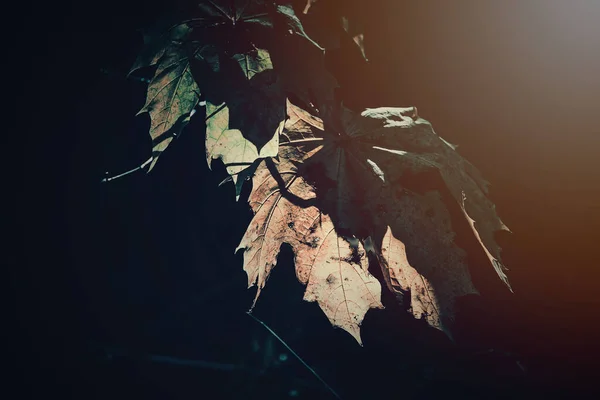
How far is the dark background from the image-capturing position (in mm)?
730

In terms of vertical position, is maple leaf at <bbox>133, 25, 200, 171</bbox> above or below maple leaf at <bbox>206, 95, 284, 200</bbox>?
above

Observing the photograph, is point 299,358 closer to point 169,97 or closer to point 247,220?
point 247,220

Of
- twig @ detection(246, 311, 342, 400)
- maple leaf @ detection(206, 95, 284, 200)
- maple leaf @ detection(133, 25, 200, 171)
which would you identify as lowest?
twig @ detection(246, 311, 342, 400)

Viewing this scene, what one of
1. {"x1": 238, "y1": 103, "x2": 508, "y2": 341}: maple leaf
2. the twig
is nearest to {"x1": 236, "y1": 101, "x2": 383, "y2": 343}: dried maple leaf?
{"x1": 238, "y1": 103, "x2": 508, "y2": 341}: maple leaf

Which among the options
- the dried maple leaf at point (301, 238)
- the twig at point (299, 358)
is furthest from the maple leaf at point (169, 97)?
the twig at point (299, 358)

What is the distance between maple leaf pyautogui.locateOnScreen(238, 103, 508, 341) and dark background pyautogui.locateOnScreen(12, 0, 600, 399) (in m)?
0.22

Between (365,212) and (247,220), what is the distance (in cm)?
43

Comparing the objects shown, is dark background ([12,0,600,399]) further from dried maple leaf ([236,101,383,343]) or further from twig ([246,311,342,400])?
dried maple leaf ([236,101,383,343])

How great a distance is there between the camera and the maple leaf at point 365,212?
50 centimetres

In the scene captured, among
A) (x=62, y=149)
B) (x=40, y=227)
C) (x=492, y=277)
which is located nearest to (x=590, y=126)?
(x=492, y=277)

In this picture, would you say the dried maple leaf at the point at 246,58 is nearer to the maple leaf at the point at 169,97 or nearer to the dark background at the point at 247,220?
the maple leaf at the point at 169,97

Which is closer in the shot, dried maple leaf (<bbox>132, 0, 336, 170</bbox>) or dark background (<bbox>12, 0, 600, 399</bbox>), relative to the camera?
dried maple leaf (<bbox>132, 0, 336, 170</bbox>)

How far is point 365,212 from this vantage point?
0.53 metres

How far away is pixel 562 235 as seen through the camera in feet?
2.61
